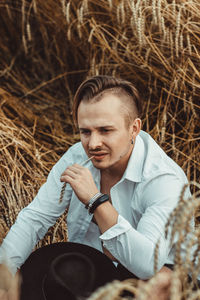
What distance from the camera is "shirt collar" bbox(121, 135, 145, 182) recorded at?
5.40 ft

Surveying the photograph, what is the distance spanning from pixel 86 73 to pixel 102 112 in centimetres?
151

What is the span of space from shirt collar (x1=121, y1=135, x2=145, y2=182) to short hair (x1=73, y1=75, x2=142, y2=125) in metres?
0.14

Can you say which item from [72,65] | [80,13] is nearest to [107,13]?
[80,13]

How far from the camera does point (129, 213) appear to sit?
1.71 m

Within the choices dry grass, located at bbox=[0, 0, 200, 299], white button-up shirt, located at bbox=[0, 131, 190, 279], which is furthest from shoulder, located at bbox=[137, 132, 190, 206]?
dry grass, located at bbox=[0, 0, 200, 299]

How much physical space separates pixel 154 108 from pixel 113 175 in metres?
0.97

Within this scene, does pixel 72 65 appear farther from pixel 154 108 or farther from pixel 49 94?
pixel 154 108

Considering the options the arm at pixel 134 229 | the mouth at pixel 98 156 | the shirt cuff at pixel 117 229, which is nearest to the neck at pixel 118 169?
the mouth at pixel 98 156

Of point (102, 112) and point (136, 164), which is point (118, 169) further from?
point (102, 112)

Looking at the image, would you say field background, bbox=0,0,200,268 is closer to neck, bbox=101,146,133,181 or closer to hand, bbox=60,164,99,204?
neck, bbox=101,146,133,181

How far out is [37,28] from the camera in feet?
11.3

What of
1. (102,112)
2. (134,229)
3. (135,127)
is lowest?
(134,229)

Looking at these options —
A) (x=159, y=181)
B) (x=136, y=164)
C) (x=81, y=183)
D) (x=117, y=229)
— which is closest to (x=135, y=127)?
(x=136, y=164)

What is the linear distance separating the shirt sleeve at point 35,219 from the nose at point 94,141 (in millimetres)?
308
